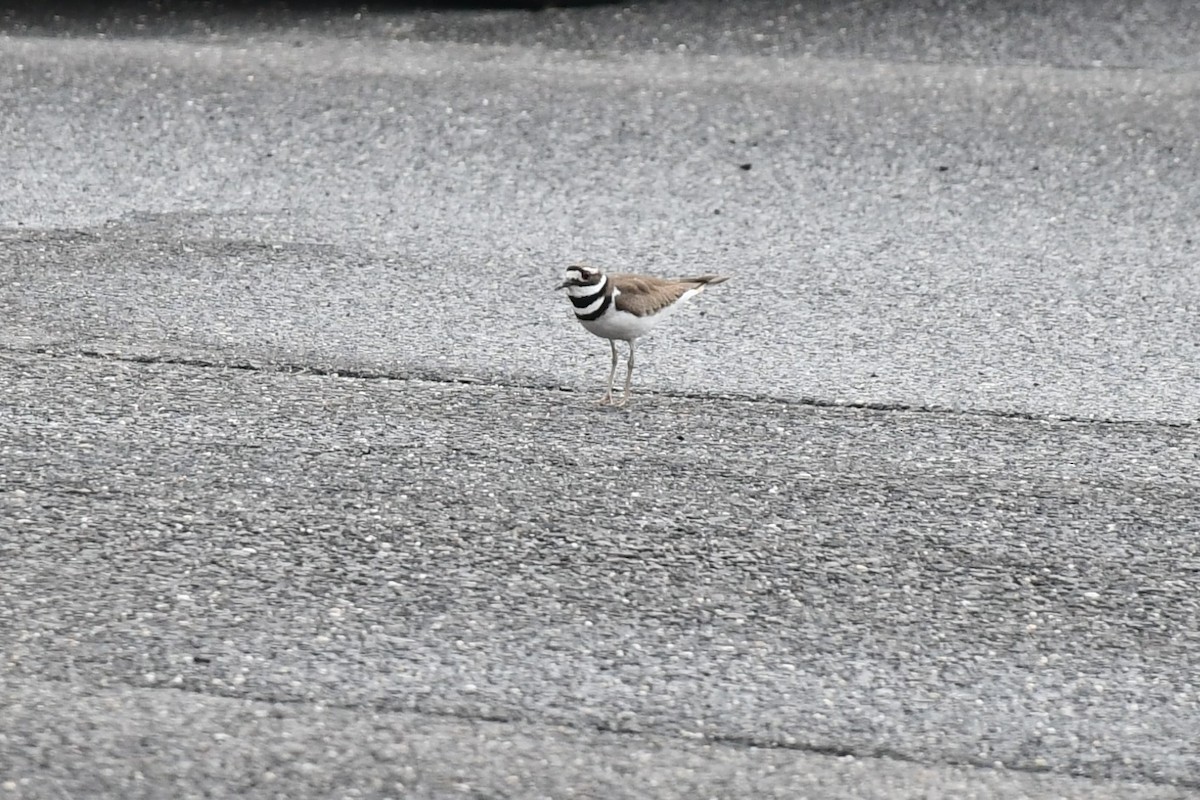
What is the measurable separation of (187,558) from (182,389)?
57.9 inches

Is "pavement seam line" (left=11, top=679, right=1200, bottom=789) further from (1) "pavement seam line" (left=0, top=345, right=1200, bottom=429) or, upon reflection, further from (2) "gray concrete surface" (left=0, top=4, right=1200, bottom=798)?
(1) "pavement seam line" (left=0, top=345, right=1200, bottom=429)

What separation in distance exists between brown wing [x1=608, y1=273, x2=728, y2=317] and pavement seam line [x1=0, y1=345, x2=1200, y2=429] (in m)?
0.33

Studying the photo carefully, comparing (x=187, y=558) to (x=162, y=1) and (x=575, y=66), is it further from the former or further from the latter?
(x=162, y=1)

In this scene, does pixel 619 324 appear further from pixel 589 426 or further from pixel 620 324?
pixel 589 426

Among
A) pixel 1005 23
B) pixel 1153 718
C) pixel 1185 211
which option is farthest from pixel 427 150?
pixel 1153 718

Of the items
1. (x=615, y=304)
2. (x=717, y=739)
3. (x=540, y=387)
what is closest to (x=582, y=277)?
(x=615, y=304)

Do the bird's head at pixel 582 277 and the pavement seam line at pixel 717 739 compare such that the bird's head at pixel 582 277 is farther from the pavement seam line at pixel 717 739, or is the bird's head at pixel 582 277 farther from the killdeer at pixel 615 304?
the pavement seam line at pixel 717 739

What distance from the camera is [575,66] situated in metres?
10.7

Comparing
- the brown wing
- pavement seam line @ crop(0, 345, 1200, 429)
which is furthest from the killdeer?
pavement seam line @ crop(0, 345, 1200, 429)

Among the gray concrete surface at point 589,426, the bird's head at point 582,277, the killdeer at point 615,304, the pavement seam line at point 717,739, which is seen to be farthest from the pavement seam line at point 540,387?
the pavement seam line at point 717,739

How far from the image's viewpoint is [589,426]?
593 cm

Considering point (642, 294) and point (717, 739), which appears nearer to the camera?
point (717, 739)

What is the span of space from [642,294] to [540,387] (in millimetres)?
520

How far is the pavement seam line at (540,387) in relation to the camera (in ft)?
20.0
